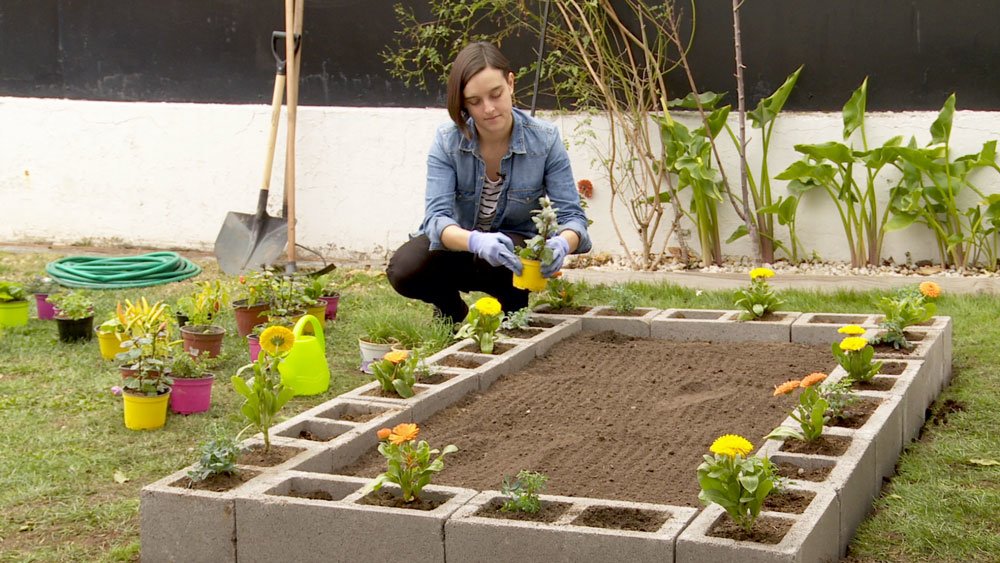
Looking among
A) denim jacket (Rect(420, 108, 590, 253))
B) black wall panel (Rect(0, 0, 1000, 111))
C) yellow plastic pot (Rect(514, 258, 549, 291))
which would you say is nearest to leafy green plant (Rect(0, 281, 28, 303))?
denim jacket (Rect(420, 108, 590, 253))

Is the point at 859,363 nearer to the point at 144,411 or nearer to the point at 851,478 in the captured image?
the point at 851,478

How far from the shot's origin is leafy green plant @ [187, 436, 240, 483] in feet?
10.1

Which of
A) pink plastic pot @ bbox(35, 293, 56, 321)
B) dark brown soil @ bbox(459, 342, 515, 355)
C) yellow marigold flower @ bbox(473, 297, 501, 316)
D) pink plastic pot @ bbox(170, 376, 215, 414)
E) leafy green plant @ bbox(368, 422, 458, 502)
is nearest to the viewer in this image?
leafy green plant @ bbox(368, 422, 458, 502)

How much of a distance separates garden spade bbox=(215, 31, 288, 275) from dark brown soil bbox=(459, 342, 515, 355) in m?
3.16

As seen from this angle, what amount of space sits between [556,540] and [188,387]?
2053 mm

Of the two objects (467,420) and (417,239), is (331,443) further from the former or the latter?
(417,239)

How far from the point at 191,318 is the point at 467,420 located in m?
1.90

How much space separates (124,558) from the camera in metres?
3.07

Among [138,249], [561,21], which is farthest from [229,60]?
[561,21]

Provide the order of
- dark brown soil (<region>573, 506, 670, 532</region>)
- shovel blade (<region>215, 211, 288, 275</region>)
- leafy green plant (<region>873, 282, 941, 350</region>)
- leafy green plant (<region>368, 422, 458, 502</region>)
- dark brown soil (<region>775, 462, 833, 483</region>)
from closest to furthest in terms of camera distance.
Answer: dark brown soil (<region>573, 506, 670, 532</region>) < leafy green plant (<region>368, 422, 458, 502</region>) < dark brown soil (<region>775, 462, 833, 483</region>) < leafy green plant (<region>873, 282, 941, 350</region>) < shovel blade (<region>215, 211, 288, 275</region>)

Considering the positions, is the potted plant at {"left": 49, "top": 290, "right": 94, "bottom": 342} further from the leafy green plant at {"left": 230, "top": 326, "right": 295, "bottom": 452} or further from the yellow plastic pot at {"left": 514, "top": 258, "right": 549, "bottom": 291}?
the leafy green plant at {"left": 230, "top": 326, "right": 295, "bottom": 452}

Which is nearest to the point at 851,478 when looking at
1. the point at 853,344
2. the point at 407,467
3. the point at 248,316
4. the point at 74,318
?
the point at 853,344

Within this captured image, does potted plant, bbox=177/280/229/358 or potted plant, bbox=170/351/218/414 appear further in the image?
potted plant, bbox=177/280/229/358

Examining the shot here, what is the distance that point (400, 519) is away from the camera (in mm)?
2814
